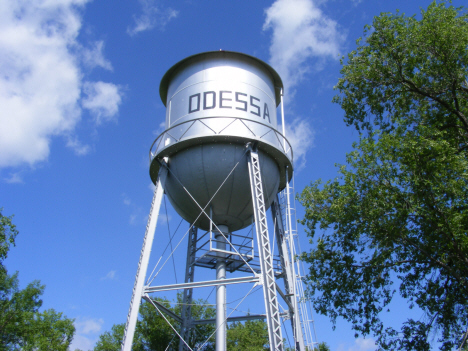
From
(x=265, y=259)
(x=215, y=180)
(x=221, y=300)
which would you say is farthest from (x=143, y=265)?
(x=265, y=259)

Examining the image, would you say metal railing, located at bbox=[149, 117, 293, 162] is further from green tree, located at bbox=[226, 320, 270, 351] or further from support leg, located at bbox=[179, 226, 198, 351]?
green tree, located at bbox=[226, 320, 270, 351]

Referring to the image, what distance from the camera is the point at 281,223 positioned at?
15.1 m

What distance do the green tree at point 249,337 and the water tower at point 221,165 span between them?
10.6m

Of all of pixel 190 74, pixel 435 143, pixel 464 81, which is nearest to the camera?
pixel 435 143

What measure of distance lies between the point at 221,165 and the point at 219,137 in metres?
0.85

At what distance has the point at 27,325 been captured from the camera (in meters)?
19.4

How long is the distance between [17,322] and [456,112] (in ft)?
65.8

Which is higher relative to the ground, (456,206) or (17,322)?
(17,322)

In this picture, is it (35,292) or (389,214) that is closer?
(389,214)

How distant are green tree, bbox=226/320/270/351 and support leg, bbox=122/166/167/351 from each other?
13.7 metres

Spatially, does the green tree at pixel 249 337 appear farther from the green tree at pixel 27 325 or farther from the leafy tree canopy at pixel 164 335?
the green tree at pixel 27 325

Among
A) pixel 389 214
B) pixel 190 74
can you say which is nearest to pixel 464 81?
pixel 389 214

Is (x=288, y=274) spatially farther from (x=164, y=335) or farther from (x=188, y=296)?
(x=164, y=335)

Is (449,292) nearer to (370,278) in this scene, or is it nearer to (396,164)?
(370,278)
